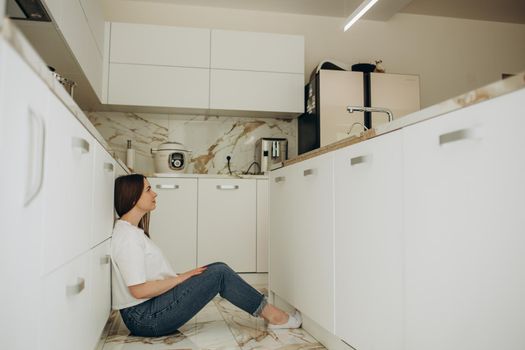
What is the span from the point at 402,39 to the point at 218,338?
366 centimetres

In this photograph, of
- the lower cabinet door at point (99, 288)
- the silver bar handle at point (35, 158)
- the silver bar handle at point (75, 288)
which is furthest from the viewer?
the lower cabinet door at point (99, 288)

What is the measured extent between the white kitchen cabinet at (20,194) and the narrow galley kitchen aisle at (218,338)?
1220 mm

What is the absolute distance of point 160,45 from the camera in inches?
145

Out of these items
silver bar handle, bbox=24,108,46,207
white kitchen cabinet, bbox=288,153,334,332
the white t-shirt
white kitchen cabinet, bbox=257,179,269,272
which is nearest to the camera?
silver bar handle, bbox=24,108,46,207

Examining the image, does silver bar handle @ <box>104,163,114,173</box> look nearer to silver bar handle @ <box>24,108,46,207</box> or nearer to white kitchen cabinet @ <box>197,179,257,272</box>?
silver bar handle @ <box>24,108,46,207</box>

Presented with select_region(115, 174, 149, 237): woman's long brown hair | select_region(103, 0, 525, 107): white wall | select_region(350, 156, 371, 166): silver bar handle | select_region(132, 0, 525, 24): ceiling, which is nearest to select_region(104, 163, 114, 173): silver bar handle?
select_region(115, 174, 149, 237): woman's long brown hair

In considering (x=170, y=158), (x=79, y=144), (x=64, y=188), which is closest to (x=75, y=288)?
(x=64, y=188)

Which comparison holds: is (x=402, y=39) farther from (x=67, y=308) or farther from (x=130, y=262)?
(x=67, y=308)

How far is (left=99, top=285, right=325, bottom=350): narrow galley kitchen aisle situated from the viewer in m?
1.98

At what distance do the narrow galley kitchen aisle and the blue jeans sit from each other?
0.24 ft

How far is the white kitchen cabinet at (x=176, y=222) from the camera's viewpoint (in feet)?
11.3

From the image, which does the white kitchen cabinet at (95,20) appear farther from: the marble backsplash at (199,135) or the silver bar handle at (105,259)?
the silver bar handle at (105,259)

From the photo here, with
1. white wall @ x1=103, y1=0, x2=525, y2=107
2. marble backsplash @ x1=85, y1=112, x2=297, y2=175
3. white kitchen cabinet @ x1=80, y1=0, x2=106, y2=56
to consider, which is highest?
white wall @ x1=103, y1=0, x2=525, y2=107

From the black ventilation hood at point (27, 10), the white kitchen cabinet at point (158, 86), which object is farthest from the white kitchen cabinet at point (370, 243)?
the white kitchen cabinet at point (158, 86)
